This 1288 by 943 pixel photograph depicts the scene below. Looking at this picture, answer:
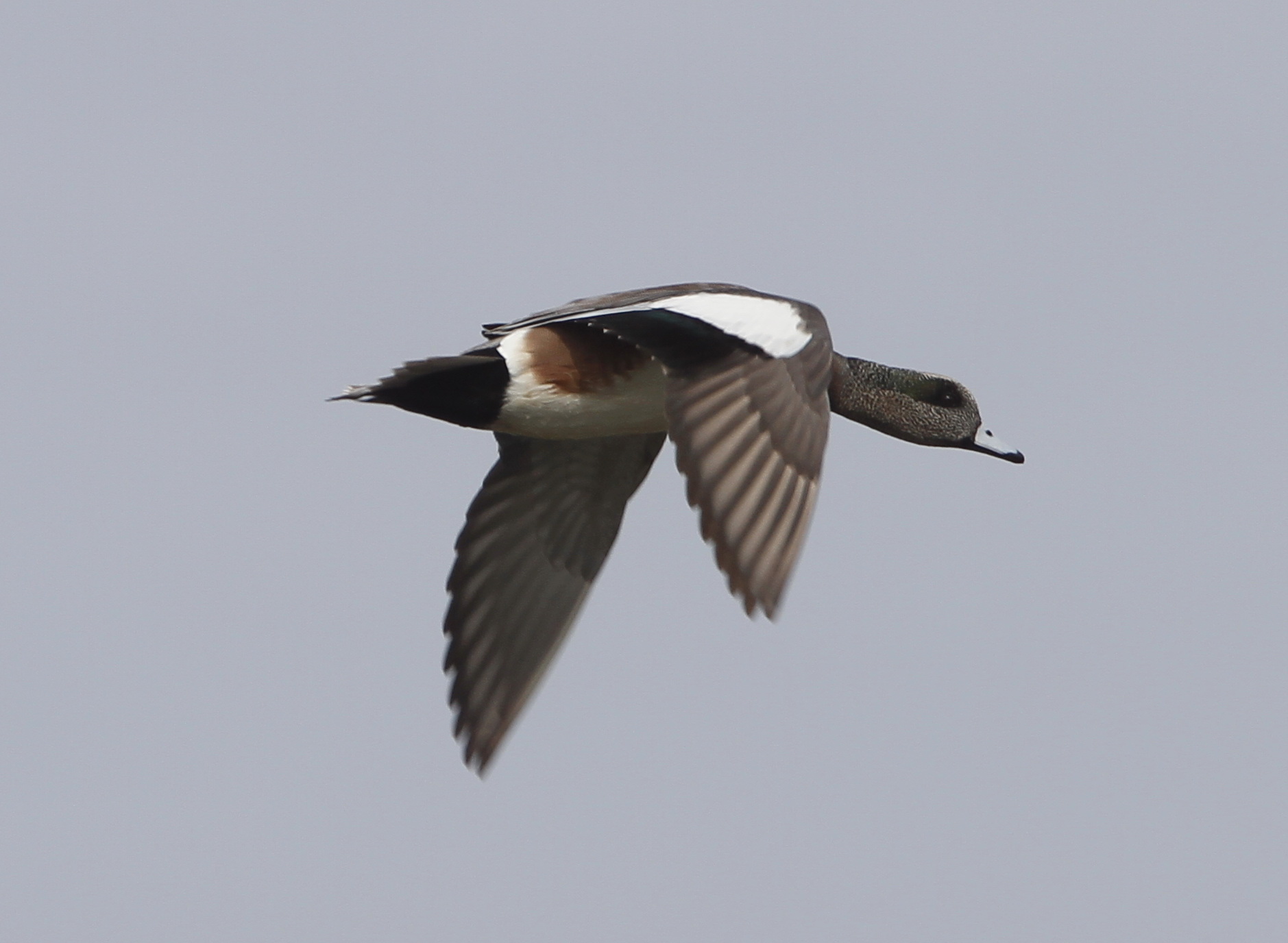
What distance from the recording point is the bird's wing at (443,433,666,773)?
827 centimetres

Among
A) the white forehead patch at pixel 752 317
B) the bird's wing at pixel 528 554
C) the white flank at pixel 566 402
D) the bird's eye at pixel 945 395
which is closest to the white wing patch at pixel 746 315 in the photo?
the white forehead patch at pixel 752 317

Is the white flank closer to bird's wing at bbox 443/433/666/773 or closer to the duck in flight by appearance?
the duck in flight

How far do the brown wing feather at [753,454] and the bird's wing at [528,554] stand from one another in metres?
2.00

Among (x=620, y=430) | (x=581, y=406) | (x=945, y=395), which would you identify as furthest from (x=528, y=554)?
(x=945, y=395)

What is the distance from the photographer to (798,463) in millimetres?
6152

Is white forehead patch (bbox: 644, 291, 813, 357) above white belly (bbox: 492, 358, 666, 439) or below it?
above

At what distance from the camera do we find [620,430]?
7.61m

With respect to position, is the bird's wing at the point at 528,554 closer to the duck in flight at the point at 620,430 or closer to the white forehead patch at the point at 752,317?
the duck in flight at the point at 620,430

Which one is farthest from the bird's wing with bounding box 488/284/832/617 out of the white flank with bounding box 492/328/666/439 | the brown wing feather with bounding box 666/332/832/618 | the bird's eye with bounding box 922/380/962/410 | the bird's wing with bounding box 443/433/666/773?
the bird's wing with bounding box 443/433/666/773

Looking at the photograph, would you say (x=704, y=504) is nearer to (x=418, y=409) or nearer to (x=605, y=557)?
(x=418, y=409)

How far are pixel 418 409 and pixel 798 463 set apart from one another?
64.1 inches

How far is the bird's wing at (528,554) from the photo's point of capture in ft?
27.1

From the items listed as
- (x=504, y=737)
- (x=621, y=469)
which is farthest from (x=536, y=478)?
(x=504, y=737)

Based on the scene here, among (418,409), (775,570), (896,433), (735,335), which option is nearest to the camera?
(775,570)
